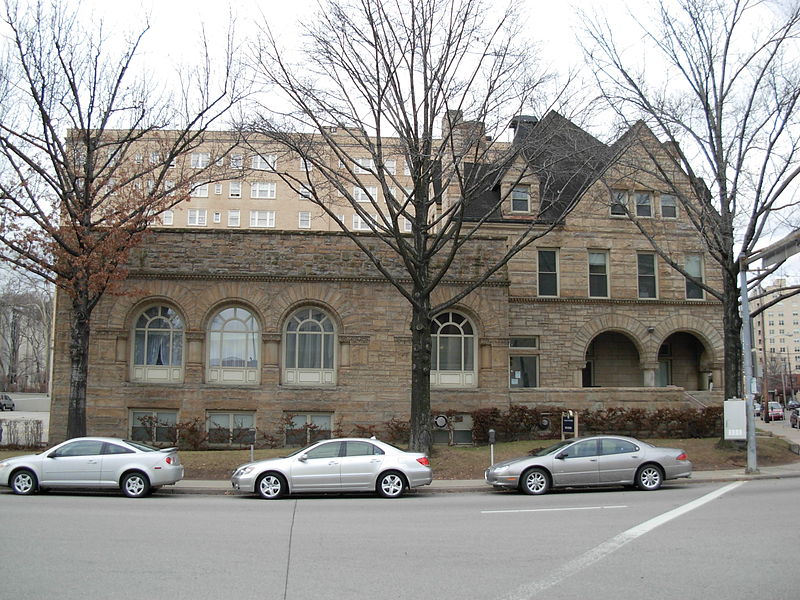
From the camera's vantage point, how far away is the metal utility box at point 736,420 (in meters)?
19.0

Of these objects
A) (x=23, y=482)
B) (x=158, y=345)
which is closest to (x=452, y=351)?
(x=158, y=345)

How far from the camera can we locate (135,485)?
15336mm

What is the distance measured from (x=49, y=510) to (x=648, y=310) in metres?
23.8

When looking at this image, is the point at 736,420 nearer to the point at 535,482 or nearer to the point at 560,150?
the point at 535,482

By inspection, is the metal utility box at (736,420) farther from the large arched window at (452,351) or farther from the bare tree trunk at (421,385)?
the large arched window at (452,351)

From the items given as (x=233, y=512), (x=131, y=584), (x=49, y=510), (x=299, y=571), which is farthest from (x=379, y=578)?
(x=49, y=510)

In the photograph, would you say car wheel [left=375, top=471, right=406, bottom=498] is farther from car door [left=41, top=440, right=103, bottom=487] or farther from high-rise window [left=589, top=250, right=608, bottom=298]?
high-rise window [left=589, top=250, right=608, bottom=298]

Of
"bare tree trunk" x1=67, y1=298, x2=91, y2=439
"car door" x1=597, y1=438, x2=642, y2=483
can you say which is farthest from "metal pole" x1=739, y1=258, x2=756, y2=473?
"bare tree trunk" x1=67, y1=298, x2=91, y2=439

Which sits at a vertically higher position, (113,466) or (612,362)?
(612,362)

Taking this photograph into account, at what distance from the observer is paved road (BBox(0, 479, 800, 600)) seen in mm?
7430

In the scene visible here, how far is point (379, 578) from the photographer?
787 centimetres

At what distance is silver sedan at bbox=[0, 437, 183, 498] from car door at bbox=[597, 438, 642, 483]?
9.42m

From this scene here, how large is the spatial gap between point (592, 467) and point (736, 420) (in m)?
5.65

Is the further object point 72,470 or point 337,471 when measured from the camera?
point 72,470
